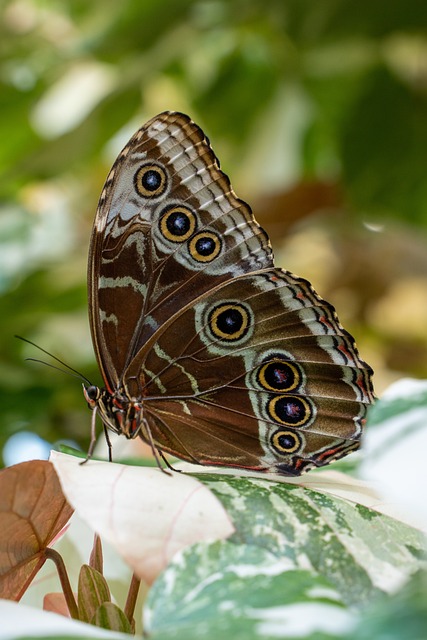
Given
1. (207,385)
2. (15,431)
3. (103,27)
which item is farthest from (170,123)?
(103,27)

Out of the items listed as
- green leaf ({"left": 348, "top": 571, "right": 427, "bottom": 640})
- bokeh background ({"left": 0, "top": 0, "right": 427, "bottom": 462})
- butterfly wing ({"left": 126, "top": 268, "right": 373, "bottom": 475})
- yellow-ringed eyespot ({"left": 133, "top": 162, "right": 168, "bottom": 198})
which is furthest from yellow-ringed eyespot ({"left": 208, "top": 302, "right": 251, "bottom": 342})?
bokeh background ({"left": 0, "top": 0, "right": 427, "bottom": 462})

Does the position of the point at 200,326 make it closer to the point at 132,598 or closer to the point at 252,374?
the point at 252,374

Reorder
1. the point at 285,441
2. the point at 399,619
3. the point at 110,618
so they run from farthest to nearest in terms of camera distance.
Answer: the point at 285,441, the point at 110,618, the point at 399,619

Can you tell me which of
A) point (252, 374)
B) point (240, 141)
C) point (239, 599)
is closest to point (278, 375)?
point (252, 374)

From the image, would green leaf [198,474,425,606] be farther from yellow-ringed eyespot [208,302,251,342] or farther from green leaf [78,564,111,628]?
yellow-ringed eyespot [208,302,251,342]

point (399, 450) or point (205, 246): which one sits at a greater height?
point (205, 246)

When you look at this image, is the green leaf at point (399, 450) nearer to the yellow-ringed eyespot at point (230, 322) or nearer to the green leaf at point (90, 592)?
the green leaf at point (90, 592)

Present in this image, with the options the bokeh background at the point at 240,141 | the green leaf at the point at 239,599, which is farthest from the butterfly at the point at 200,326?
the bokeh background at the point at 240,141

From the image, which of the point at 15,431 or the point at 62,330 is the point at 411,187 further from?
the point at 15,431
